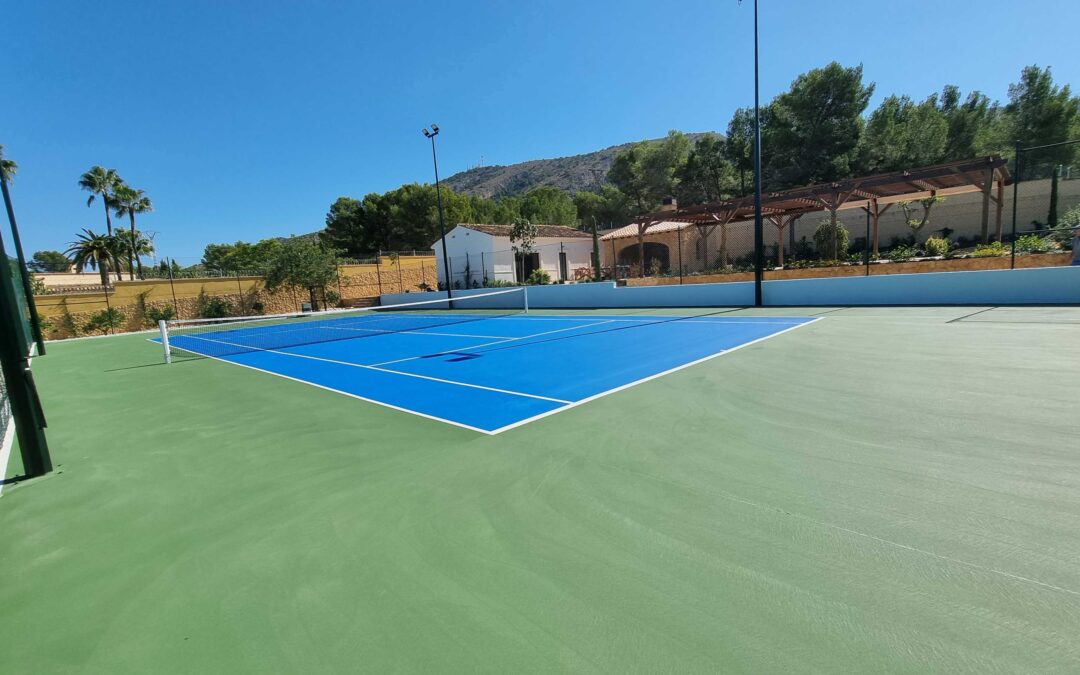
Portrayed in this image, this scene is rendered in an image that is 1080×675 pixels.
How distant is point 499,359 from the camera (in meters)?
9.83

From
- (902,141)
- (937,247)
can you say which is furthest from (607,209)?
(937,247)

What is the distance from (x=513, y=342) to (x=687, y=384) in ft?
21.3

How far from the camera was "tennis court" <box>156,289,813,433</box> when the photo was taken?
6512 millimetres

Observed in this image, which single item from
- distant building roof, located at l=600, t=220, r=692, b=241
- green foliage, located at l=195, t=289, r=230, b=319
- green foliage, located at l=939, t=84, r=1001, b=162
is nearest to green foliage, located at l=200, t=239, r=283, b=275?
green foliage, located at l=195, t=289, r=230, b=319

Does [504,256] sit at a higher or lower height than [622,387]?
higher

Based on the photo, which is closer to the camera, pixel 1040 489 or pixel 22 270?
pixel 1040 489

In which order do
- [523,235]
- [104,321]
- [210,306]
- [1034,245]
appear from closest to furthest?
[1034,245], [104,321], [210,306], [523,235]

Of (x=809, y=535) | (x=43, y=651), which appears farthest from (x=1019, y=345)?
(x=43, y=651)

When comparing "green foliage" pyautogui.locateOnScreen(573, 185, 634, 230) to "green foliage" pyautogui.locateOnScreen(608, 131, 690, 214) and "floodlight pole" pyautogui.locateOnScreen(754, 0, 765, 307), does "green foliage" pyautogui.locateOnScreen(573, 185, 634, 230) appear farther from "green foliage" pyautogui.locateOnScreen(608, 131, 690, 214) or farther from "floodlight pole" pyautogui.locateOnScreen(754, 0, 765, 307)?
"floodlight pole" pyautogui.locateOnScreen(754, 0, 765, 307)

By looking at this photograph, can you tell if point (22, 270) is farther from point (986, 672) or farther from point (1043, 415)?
point (1043, 415)

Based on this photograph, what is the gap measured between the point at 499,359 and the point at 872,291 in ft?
44.4

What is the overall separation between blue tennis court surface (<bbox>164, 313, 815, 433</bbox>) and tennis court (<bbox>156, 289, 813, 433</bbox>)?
0.02 m

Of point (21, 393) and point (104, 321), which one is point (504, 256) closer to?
point (104, 321)

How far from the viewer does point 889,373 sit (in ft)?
21.8
